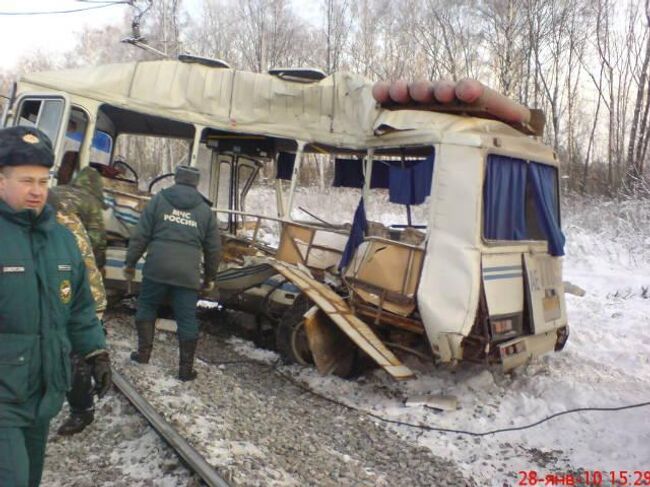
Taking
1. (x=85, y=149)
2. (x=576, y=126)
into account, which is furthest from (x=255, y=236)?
(x=576, y=126)

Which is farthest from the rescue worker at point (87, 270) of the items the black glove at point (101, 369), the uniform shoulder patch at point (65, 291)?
the uniform shoulder patch at point (65, 291)

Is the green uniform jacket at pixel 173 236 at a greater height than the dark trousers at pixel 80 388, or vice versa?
the green uniform jacket at pixel 173 236

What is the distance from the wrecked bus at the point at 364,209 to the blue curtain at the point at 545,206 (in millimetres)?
15

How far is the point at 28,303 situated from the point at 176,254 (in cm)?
286

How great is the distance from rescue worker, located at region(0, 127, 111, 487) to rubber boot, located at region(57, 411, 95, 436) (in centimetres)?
106

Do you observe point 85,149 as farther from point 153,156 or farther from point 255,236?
point 153,156

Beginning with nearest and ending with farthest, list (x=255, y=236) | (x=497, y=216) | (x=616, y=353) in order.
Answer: (x=497, y=216)
(x=616, y=353)
(x=255, y=236)

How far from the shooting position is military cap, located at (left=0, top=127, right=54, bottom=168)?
2188mm

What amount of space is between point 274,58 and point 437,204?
25.8 metres

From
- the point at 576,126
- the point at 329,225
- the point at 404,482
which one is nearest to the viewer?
the point at 404,482

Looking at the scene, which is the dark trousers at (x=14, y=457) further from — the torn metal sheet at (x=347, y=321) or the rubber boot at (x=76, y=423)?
the torn metal sheet at (x=347, y=321)

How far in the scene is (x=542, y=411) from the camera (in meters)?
5.12

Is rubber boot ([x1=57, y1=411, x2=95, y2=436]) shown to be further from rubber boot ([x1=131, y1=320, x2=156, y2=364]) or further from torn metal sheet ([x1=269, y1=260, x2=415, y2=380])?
torn metal sheet ([x1=269, y1=260, x2=415, y2=380])

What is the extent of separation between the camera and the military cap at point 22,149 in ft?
7.18
